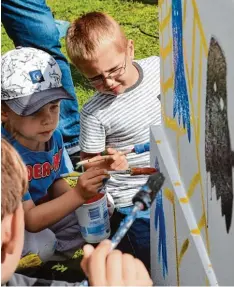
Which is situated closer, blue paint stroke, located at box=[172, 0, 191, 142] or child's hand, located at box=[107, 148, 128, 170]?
blue paint stroke, located at box=[172, 0, 191, 142]

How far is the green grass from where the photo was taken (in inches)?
167

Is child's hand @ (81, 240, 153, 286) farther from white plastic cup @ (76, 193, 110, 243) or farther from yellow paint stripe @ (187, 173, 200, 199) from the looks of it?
white plastic cup @ (76, 193, 110, 243)

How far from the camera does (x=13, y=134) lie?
7.04 ft

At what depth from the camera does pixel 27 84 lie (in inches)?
83.7

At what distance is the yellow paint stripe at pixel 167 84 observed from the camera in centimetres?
182

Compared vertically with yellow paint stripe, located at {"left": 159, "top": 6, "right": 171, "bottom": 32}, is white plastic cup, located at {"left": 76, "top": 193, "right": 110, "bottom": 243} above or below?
below

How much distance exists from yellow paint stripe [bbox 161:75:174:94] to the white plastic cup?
16.1 inches

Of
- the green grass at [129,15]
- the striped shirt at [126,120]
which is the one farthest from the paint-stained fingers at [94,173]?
the green grass at [129,15]

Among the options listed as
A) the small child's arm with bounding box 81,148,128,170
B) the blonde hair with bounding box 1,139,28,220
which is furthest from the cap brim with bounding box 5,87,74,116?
the blonde hair with bounding box 1,139,28,220

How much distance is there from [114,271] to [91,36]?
3.95 ft

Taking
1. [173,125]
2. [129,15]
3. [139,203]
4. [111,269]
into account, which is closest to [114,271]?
[111,269]

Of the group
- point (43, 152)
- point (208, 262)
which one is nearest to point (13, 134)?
point (43, 152)

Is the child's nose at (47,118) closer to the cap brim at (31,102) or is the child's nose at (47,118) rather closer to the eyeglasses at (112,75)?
the cap brim at (31,102)

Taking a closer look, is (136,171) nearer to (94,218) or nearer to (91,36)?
(94,218)
